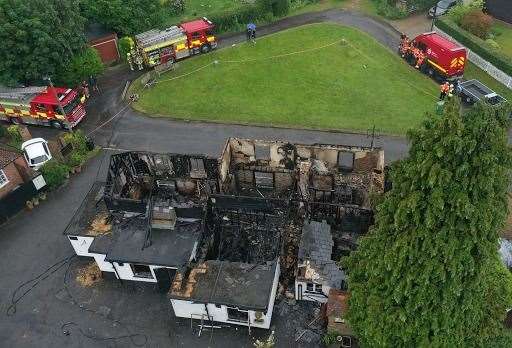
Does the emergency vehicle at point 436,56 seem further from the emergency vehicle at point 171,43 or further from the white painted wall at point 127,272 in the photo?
the white painted wall at point 127,272

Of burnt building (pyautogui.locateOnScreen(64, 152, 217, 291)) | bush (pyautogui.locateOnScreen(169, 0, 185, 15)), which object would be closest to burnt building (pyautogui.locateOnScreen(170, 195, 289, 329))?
burnt building (pyautogui.locateOnScreen(64, 152, 217, 291))

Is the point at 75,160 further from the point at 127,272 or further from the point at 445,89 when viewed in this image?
the point at 445,89

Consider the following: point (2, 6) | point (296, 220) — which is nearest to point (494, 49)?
point (296, 220)

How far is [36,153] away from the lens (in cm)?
3812

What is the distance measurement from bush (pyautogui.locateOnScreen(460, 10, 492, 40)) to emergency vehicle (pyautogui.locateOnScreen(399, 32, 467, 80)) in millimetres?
6230

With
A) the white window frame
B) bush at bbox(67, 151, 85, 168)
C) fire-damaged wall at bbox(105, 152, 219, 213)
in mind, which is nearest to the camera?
fire-damaged wall at bbox(105, 152, 219, 213)

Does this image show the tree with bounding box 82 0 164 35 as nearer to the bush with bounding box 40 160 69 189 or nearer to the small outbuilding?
the small outbuilding

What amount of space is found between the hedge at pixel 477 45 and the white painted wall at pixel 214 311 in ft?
105

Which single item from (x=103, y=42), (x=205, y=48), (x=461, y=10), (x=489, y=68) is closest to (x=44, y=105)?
(x=103, y=42)

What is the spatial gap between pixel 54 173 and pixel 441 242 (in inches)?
1139

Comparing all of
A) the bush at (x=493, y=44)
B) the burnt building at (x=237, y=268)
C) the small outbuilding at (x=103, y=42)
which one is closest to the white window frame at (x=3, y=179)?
the burnt building at (x=237, y=268)

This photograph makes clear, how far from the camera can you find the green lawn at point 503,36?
163ft

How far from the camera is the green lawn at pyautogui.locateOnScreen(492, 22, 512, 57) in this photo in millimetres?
49541

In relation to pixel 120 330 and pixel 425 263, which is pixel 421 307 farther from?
pixel 120 330
